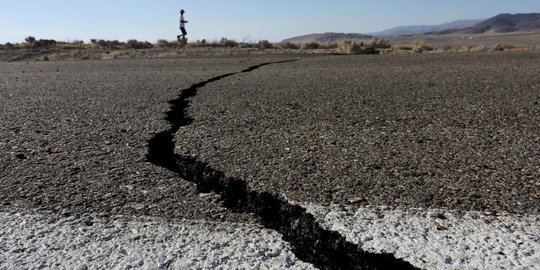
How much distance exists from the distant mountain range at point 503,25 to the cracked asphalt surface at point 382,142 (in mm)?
138994

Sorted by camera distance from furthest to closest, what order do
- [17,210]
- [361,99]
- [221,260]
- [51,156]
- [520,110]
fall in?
[361,99] → [520,110] → [51,156] → [17,210] → [221,260]

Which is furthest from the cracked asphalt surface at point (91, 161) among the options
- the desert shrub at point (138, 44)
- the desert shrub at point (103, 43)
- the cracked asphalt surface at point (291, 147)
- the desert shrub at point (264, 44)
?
the desert shrub at point (103, 43)

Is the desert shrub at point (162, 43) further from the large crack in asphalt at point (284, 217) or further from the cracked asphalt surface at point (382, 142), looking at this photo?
the large crack in asphalt at point (284, 217)

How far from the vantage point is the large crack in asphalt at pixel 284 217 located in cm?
156

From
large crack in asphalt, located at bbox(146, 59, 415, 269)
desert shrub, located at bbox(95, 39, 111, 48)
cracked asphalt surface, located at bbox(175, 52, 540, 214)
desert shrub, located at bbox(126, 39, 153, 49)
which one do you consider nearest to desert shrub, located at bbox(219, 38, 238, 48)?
desert shrub, located at bbox(126, 39, 153, 49)

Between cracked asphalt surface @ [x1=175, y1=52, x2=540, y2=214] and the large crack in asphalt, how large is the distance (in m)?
0.08

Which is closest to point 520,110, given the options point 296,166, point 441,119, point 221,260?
point 441,119

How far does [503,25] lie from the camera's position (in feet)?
513

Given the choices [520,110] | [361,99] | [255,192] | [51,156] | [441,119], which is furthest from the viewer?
[361,99]

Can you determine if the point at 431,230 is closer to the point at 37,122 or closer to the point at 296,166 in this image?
the point at 296,166

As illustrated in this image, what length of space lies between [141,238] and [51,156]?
1.34m

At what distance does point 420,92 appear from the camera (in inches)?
206

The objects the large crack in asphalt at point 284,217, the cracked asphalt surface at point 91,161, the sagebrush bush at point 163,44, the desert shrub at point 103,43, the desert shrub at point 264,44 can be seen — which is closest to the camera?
the large crack in asphalt at point 284,217

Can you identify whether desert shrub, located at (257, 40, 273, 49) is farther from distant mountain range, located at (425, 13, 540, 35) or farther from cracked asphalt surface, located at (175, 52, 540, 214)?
distant mountain range, located at (425, 13, 540, 35)
